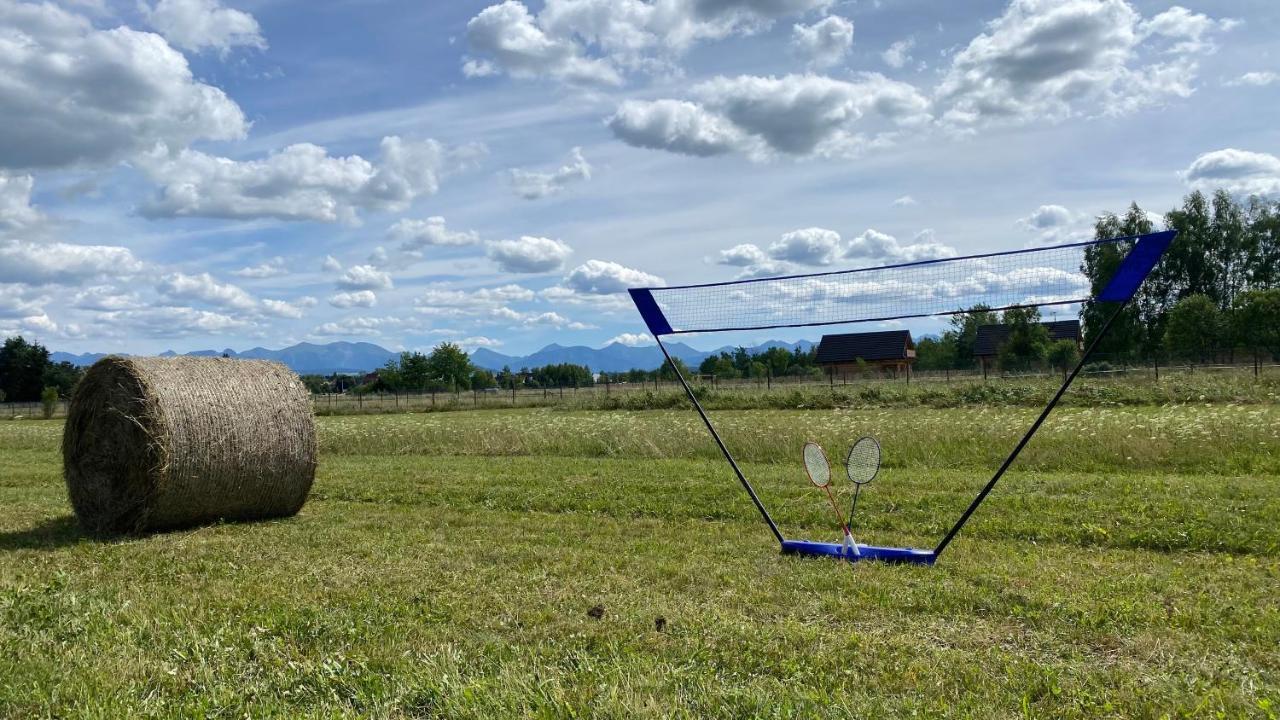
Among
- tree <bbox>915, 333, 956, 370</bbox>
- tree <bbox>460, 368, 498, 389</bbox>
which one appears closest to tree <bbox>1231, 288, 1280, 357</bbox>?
tree <bbox>915, 333, 956, 370</bbox>

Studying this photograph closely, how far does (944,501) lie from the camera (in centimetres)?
1077

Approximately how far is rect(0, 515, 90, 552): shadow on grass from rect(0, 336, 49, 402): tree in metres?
91.8

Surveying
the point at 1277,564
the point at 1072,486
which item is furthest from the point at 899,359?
the point at 1277,564

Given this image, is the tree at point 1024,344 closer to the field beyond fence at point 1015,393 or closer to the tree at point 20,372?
the field beyond fence at point 1015,393

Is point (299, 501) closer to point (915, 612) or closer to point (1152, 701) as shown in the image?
point (915, 612)

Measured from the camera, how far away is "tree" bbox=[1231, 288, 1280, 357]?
45.6 m

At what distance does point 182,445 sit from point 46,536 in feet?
6.45

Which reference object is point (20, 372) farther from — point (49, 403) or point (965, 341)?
point (965, 341)

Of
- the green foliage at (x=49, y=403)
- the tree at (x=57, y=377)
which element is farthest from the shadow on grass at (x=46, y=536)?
the tree at (x=57, y=377)

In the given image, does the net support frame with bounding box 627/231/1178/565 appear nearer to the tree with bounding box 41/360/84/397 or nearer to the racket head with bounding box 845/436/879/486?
the racket head with bounding box 845/436/879/486

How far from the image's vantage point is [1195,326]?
48.2 m

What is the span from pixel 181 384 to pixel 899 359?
54482mm

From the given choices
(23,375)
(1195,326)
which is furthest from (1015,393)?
(23,375)

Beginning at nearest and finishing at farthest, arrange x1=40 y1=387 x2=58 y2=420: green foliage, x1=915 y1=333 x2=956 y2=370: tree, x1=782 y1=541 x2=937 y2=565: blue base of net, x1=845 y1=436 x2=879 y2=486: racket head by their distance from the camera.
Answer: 1. x1=782 y1=541 x2=937 y2=565: blue base of net
2. x1=845 y1=436 x2=879 y2=486: racket head
3. x1=40 y1=387 x2=58 y2=420: green foliage
4. x1=915 y1=333 x2=956 y2=370: tree
